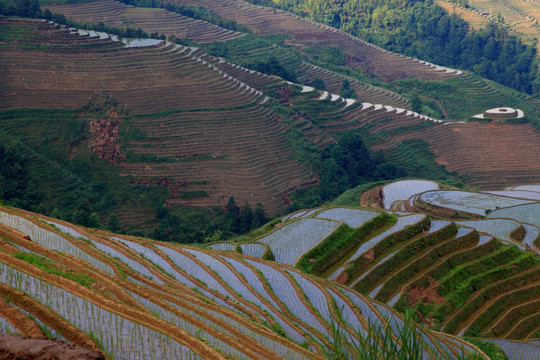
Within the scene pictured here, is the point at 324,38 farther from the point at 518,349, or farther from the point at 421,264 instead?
the point at 518,349

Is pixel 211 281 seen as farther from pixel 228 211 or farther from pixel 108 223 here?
pixel 228 211

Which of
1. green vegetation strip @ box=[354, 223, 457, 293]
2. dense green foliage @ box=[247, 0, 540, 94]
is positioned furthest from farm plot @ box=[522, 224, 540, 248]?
dense green foliage @ box=[247, 0, 540, 94]

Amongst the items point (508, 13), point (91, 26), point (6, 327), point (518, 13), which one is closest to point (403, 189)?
point (91, 26)

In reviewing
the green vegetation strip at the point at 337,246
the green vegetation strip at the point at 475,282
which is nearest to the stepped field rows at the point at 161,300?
the green vegetation strip at the point at 337,246

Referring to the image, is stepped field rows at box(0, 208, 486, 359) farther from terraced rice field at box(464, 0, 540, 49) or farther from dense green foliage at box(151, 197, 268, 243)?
terraced rice field at box(464, 0, 540, 49)

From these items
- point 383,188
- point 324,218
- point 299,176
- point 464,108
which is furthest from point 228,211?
point 464,108

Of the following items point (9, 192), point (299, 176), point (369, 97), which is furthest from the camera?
point (369, 97)
